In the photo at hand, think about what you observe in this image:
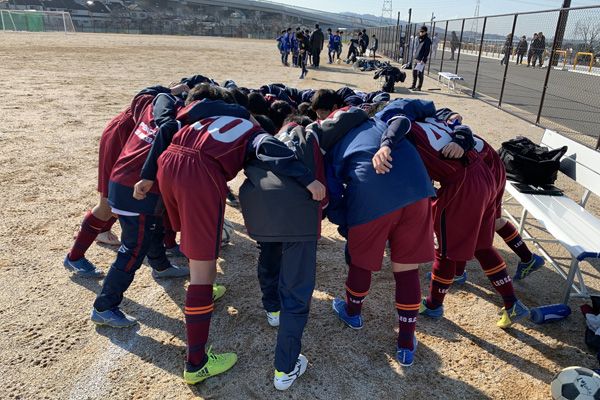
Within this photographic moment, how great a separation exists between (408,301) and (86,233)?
8.44 ft

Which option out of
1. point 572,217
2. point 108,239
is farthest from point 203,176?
point 572,217

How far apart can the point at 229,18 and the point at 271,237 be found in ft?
318

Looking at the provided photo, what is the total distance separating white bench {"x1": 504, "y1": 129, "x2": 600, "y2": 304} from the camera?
3113 millimetres

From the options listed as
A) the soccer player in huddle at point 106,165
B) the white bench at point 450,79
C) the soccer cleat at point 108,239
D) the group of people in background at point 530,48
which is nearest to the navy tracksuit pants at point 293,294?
the soccer player in huddle at point 106,165

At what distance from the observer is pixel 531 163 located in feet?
13.7

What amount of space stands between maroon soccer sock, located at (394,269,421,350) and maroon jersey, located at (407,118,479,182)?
681 millimetres

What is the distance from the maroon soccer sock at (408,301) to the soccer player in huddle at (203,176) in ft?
2.63

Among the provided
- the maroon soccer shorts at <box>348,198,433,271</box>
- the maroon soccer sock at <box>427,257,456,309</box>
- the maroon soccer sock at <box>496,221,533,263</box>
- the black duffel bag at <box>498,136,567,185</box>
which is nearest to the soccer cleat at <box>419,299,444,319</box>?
the maroon soccer sock at <box>427,257,456,309</box>

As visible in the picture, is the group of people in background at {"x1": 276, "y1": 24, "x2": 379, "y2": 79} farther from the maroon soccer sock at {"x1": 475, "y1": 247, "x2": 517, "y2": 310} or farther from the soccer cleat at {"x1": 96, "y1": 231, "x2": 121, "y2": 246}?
the maroon soccer sock at {"x1": 475, "y1": 247, "x2": 517, "y2": 310}

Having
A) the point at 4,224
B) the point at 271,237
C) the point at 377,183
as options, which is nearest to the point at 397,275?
the point at 377,183

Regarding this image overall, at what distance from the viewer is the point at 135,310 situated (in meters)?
3.15

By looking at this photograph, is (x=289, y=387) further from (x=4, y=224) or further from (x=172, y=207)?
(x=4, y=224)

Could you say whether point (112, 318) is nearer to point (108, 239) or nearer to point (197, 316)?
point (197, 316)

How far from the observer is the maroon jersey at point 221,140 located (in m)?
2.30
